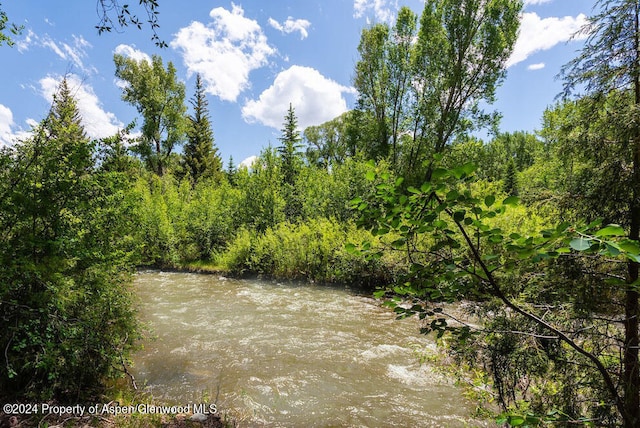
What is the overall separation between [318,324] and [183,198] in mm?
16454

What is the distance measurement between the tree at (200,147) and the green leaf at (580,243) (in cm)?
3542

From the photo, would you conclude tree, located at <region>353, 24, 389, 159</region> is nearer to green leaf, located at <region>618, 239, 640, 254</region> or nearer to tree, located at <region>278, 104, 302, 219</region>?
tree, located at <region>278, 104, 302, 219</region>

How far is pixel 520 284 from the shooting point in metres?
3.11

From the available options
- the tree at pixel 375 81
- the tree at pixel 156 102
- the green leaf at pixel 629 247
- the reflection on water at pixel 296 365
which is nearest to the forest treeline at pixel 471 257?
the green leaf at pixel 629 247

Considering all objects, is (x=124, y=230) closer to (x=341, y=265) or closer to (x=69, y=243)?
(x=69, y=243)

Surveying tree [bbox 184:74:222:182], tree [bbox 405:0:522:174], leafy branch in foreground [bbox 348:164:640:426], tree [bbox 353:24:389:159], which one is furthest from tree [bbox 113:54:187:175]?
leafy branch in foreground [bbox 348:164:640:426]

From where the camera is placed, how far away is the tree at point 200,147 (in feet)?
116

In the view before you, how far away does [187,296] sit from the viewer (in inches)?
422

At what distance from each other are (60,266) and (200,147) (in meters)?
35.2

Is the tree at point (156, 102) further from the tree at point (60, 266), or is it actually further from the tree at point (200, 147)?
the tree at point (60, 266)

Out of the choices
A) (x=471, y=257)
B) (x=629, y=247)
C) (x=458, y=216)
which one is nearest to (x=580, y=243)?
(x=629, y=247)

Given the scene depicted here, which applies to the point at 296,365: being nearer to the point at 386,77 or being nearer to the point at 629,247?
the point at 629,247

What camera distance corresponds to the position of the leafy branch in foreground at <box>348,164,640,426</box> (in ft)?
3.92

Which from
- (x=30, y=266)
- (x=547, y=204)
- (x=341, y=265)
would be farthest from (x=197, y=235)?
(x=547, y=204)
